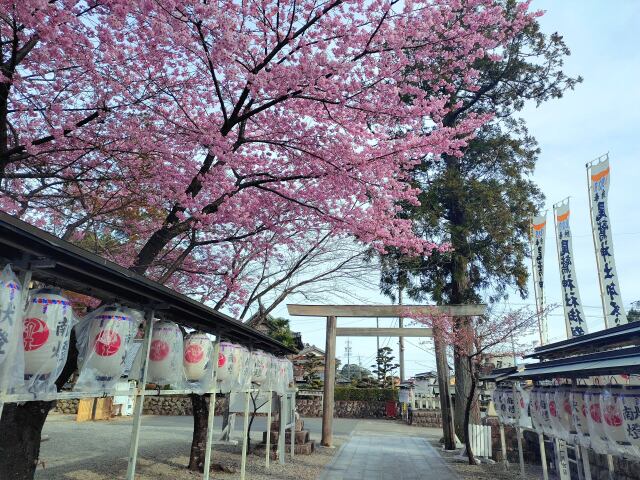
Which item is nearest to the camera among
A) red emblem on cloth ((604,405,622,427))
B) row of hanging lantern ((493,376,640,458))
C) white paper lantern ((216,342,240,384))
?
row of hanging lantern ((493,376,640,458))

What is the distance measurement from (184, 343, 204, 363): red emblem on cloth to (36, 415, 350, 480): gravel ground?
11.7 ft

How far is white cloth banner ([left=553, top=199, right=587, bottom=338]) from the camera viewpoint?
12.5 m

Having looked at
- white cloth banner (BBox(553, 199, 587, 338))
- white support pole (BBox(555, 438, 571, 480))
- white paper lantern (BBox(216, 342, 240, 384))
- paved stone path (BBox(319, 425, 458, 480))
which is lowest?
paved stone path (BBox(319, 425, 458, 480))

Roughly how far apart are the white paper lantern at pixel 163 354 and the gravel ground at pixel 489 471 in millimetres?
6961

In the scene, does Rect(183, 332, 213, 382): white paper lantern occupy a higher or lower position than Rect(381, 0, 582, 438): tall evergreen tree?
lower

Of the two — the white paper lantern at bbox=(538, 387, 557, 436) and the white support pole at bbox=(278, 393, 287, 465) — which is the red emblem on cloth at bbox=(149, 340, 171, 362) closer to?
the white paper lantern at bbox=(538, 387, 557, 436)

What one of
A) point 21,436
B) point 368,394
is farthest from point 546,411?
point 368,394

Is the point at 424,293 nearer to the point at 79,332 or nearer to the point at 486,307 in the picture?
the point at 486,307

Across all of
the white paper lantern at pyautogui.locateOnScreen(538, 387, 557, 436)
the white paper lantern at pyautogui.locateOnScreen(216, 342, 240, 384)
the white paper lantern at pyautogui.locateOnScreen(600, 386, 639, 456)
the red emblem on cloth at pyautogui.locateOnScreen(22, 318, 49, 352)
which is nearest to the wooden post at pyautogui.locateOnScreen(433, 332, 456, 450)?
the white paper lantern at pyautogui.locateOnScreen(538, 387, 557, 436)

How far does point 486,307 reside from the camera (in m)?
12.5

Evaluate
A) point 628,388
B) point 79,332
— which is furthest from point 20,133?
point 628,388

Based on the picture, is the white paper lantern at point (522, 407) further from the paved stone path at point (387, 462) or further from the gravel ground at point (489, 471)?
the paved stone path at point (387, 462)

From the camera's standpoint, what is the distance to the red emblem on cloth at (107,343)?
3428mm

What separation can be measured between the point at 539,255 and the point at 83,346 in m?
13.9
